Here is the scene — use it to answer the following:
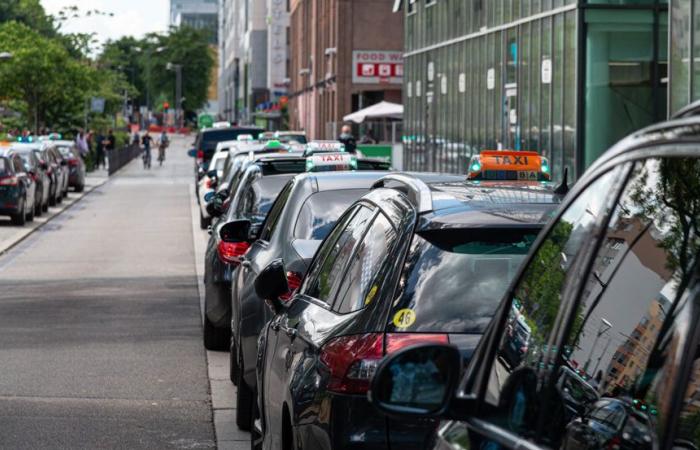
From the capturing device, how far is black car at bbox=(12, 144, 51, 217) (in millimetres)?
35656

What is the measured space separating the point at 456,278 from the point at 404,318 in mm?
239

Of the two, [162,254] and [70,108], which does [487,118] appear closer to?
[162,254]

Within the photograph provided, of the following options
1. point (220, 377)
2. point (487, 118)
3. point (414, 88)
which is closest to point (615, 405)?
point (220, 377)

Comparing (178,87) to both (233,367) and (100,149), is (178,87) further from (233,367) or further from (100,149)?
(233,367)

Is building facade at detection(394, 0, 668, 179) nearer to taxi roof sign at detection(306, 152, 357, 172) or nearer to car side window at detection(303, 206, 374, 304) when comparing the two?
taxi roof sign at detection(306, 152, 357, 172)

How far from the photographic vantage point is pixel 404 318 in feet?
16.2

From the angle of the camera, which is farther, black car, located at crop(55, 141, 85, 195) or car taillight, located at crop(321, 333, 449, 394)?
black car, located at crop(55, 141, 85, 195)

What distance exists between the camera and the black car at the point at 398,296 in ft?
16.0

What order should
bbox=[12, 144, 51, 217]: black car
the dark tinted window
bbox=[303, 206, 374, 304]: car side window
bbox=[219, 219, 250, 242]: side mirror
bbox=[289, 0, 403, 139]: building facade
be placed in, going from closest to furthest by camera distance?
bbox=[303, 206, 374, 304]: car side window < bbox=[219, 219, 250, 242]: side mirror < the dark tinted window < bbox=[12, 144, 51, 217]: black car < bbox=[289, 0, 403, 139]: building facade

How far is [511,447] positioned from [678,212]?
0.63 metres

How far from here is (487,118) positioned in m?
35.7

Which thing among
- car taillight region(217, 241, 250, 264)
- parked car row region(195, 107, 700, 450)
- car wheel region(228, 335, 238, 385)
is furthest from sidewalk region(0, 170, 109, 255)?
parked car row region(195, 107, 700, 450)

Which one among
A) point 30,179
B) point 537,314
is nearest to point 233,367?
point 537,314

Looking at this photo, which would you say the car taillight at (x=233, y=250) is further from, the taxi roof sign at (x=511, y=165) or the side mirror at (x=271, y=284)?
the side mirror at (x=271, y=284)
